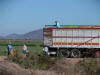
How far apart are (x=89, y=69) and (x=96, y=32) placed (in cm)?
1332

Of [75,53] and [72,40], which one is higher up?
[72,40]

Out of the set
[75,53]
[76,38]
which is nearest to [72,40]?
[76,38]

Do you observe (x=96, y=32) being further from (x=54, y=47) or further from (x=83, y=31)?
(x=54, y=47)

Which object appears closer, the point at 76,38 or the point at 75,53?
the point at 76,38

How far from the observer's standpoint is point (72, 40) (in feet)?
82.7

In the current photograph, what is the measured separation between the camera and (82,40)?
25.1 metres

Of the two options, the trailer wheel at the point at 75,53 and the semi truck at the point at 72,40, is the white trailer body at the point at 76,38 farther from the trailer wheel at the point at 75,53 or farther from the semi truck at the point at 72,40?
the trailer wheel at the point at 75,53

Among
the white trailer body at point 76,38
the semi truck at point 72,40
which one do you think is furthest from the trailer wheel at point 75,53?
the white trailer body at point 76,38

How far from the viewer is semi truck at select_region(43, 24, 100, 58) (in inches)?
985

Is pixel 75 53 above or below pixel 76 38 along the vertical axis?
below

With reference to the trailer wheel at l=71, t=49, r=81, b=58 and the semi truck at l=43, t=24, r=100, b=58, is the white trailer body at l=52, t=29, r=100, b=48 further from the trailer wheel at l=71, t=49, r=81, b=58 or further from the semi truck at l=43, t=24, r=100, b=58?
the trailer wheel at l=71, t=49, r=81, b=58

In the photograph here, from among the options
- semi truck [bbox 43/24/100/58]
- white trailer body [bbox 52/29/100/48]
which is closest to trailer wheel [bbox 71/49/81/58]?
semi truck [bbox 43/24/100/58]

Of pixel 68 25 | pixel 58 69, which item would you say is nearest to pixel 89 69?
pixel 58 69

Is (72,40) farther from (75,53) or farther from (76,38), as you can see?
(75,53)
